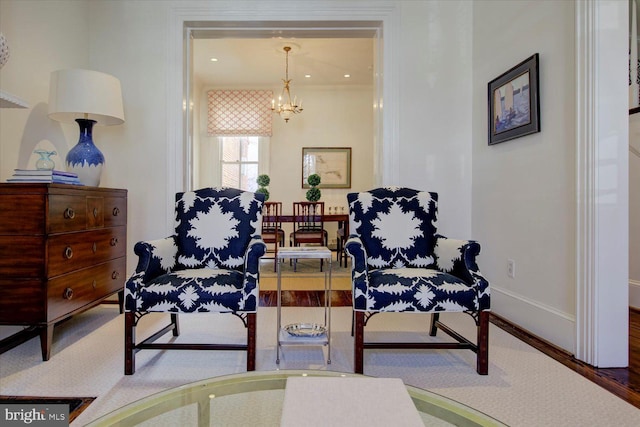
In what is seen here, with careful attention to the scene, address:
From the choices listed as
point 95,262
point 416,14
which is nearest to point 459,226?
point 416,14

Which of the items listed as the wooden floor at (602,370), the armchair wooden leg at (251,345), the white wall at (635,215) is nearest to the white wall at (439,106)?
the wooden floor at (602,370)

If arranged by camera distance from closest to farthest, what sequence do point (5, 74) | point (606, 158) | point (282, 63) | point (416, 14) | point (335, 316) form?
point (606, 158) < point (5, 74) < point (335, 316) < point (416, 14) < point (282, 63)

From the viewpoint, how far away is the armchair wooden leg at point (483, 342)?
169 centimetres

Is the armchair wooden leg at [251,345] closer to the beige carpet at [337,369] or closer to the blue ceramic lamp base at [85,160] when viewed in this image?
the beige carpet at [337,369]

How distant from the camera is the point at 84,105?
230 cm

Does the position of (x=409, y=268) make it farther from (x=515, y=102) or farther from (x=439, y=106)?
(x=439, y=106)

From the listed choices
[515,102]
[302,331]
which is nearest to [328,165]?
[515,102]

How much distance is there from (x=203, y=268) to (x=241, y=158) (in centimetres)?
486

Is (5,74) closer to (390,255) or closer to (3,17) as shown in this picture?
(3,17)

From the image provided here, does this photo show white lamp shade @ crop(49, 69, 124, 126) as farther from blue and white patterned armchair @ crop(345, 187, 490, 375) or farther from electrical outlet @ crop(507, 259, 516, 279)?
electrical outlet @ crop(507, 259, 516, 279)

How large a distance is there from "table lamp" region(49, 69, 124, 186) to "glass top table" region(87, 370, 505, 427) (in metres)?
2.08

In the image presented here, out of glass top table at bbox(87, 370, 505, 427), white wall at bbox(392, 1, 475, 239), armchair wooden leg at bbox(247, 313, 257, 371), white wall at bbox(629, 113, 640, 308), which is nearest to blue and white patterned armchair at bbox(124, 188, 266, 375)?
armchair wooden leg at bbox(247, 313, 257, 371)

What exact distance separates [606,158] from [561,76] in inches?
22.5

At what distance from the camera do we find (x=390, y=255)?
209 cm
